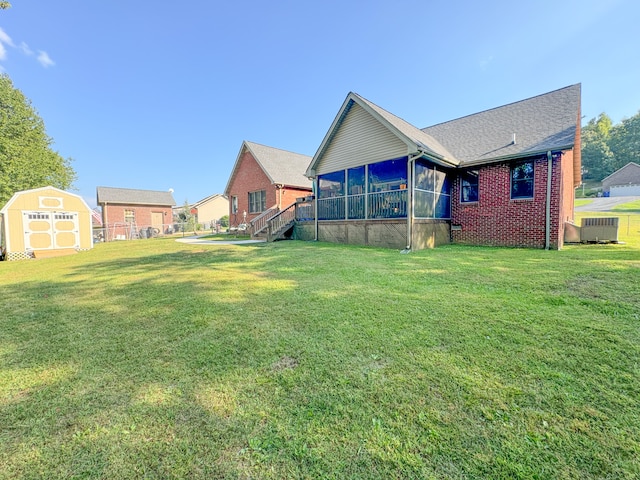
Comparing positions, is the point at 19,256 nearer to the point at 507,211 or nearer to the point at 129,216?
the point at 507,211

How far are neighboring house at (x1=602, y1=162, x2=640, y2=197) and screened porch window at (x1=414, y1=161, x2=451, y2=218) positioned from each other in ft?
169

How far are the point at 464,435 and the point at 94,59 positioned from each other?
98.2 feet

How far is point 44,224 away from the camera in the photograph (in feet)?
43.3

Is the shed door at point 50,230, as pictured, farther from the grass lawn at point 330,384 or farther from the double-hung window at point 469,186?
the double-hung window at point 469,186

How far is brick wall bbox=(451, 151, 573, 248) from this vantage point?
9.73 m

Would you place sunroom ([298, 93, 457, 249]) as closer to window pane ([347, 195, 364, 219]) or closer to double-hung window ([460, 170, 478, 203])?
window pane ([347, 195, 364, 219])

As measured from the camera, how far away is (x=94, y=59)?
20516 millimetres

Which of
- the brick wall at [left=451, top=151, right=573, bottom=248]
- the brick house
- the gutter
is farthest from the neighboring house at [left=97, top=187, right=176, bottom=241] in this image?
the gutter

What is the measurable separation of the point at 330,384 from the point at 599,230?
46.0 ft

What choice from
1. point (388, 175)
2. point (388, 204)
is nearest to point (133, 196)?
point (388, 175)

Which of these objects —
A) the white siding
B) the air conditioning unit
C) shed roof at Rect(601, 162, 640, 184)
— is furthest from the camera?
shed roof at Rect(601, 162, 640, 184)

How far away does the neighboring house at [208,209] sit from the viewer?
4225 cm

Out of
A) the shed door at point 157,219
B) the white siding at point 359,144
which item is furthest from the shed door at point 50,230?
the shed door at point 157,219

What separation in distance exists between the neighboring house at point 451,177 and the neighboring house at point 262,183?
521 centimetres
